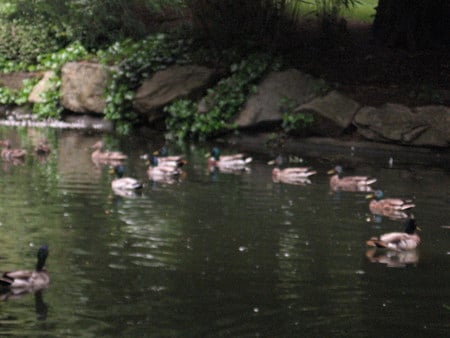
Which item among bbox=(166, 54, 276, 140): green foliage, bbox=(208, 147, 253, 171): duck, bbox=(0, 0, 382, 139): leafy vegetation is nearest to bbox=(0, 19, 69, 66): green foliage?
bbox=(0, 0, 382, 139): leafy vegetation

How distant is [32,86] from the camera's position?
31.8 m

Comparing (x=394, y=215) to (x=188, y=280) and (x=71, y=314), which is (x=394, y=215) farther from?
(x=71, y=314)

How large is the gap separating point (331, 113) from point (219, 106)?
3.12 meters

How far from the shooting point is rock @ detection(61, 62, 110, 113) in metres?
29.6

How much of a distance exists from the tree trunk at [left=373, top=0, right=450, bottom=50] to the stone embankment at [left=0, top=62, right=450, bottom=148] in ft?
11.1

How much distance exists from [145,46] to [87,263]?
18908 millimetres

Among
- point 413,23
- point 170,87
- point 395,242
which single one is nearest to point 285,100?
point 170,87

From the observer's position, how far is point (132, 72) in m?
29.0

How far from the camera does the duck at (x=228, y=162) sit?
829 inches

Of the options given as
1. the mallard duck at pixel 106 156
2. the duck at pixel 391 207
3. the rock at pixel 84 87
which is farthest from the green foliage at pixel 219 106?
the duck at pixel 391 207

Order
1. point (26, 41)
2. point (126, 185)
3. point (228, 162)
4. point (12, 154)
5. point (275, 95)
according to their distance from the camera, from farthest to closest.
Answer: point (26, 41), point (275, 95), point (12, 154), point (228, 162), point (126, 185)

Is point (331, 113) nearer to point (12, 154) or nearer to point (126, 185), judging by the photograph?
point (12, 154)

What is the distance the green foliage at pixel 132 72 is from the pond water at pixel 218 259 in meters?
8.84

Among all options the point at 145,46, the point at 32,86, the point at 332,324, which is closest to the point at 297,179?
the point at 332,324
